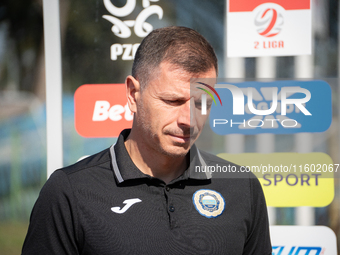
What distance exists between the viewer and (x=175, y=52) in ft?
3.38

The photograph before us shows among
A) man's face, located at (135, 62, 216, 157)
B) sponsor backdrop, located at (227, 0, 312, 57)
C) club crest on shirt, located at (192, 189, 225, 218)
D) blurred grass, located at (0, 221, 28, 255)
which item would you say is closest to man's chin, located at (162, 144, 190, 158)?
man's face, located at (135, 62, 216, 157)

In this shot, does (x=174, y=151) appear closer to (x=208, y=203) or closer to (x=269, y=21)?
(x=208, y=203)

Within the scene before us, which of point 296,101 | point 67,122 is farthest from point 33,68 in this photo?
point 296,101

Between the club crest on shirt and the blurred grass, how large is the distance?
1148 millimetres

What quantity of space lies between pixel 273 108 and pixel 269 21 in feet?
1.47

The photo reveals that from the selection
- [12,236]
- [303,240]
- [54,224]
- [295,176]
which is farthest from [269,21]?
[12,236]

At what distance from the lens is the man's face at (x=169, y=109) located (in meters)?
1.02

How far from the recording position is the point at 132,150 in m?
1.14

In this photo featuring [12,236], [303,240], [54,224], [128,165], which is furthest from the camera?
[12,236]

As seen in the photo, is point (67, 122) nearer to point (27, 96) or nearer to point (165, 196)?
point (27, 96)

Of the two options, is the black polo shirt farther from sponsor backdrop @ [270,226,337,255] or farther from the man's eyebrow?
sponsor backdrop @ [270,226,337,255]

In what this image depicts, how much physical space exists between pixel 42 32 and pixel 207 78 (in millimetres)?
1100

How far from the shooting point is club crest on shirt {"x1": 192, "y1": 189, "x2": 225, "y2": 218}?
105 centimetres

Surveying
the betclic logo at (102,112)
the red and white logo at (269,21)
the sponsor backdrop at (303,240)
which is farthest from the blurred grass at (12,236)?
the red and white logo at (269,21)
